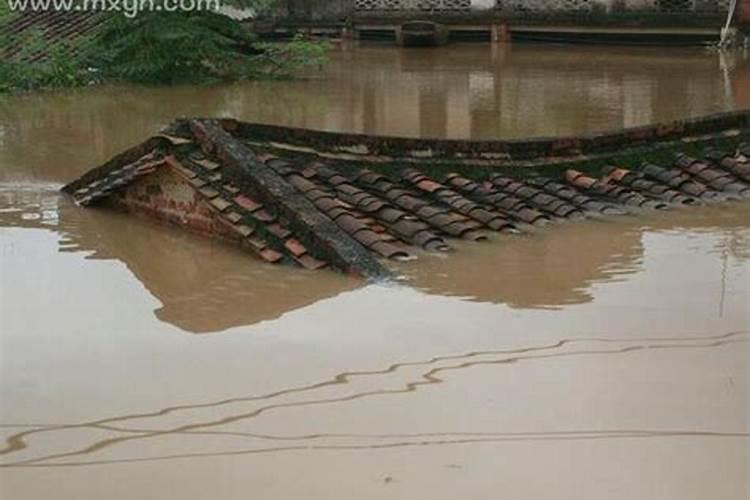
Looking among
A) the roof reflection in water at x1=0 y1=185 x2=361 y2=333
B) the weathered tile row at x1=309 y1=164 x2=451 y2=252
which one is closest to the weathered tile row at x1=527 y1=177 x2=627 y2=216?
the weathered tile row at x1=309 y1=164 x2=451 y2=252

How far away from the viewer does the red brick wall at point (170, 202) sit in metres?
7.73

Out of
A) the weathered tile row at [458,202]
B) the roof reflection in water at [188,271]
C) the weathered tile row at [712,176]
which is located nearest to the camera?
the roof reflection in water at [188,271]

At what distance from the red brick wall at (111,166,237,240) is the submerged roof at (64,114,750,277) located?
0.01m

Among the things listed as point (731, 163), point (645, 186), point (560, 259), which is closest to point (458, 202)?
point (560, 259)

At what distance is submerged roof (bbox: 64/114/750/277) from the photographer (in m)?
7.34

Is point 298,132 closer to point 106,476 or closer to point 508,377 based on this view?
point 508,377

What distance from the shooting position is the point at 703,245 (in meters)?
7.81

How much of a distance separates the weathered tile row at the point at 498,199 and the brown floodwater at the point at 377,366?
32cm

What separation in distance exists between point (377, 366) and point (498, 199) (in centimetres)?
321

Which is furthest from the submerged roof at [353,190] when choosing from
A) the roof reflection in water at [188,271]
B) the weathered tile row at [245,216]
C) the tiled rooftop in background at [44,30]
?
the tiled rooftop in background at [44,30]

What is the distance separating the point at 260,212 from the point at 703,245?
10.1ft

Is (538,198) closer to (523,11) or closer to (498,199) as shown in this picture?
(498,199)

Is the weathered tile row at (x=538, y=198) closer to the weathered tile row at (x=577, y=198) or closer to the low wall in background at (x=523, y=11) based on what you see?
the weathered tile row at (x=577, y=198)

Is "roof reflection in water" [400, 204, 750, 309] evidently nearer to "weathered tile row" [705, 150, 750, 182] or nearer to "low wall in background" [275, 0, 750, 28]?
"weathered tile row" [705, 150, 750, 182]
